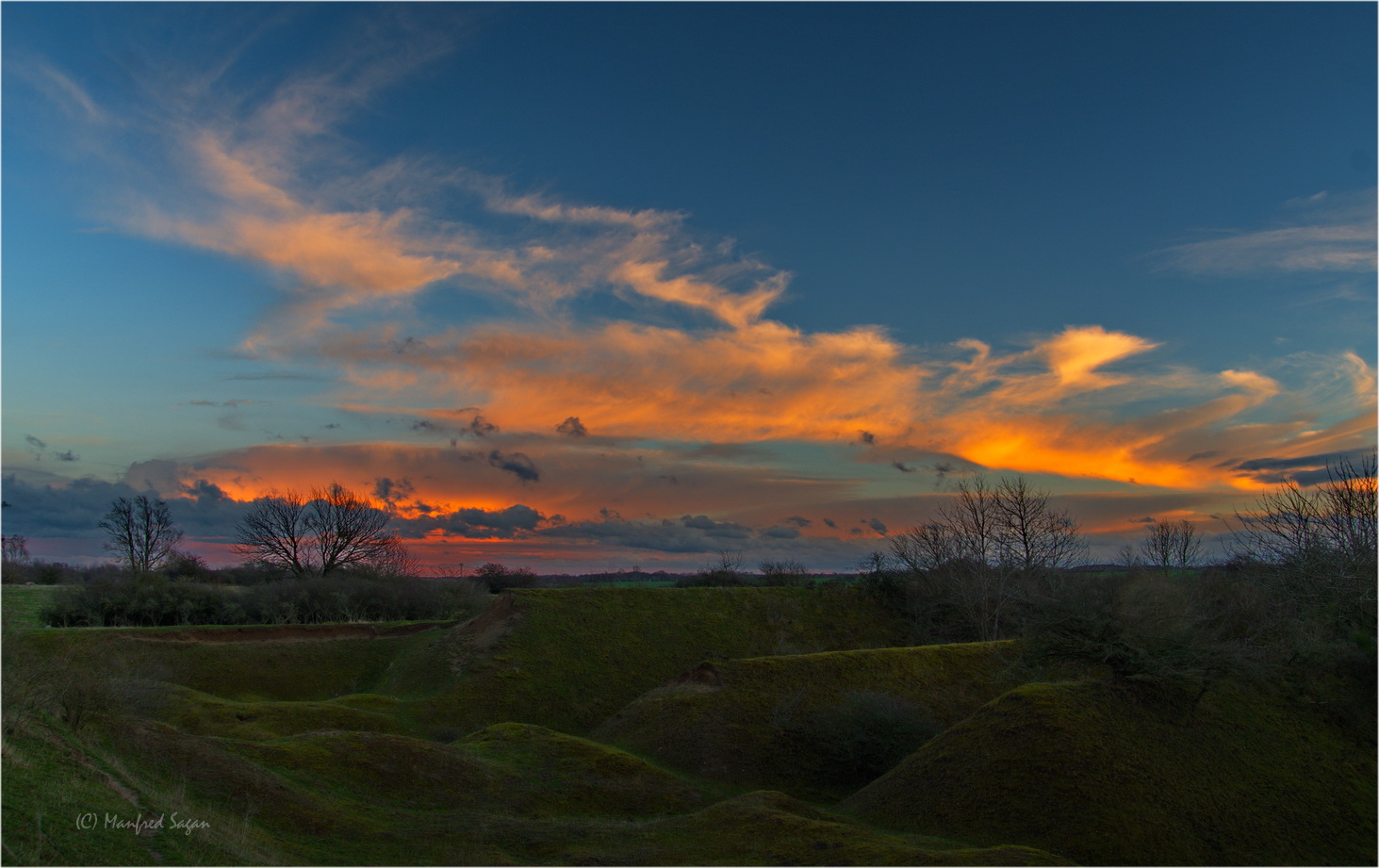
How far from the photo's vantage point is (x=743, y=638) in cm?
5672

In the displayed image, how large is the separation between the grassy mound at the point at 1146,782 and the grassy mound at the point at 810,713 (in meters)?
6.82

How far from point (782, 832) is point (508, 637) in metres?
34.8

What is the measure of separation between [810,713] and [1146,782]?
1921 cm

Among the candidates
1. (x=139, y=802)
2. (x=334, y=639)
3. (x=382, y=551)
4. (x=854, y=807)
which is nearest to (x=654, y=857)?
(x=854, y=807)

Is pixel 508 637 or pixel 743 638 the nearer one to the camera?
pixel 508 637

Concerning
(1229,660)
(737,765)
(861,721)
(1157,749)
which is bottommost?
(737,765)

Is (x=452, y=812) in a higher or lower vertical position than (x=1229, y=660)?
lower

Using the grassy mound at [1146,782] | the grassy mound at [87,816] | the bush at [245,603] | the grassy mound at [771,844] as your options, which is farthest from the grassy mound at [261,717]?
the grassy mound at [1146,782]

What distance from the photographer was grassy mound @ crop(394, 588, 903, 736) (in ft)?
152

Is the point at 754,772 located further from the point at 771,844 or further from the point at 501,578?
the point at 501,578

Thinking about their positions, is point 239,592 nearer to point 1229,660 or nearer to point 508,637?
point 508,637

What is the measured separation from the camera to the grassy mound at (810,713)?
33688 mm

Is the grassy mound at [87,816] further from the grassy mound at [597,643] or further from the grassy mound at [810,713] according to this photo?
the grassy mound at [597,643]

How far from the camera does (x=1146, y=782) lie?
65.6 ft
